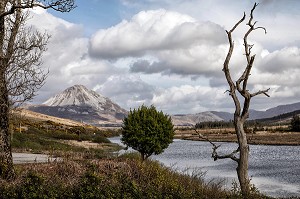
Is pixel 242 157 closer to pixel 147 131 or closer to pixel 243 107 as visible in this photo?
pixel 243 107

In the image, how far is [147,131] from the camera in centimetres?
3014

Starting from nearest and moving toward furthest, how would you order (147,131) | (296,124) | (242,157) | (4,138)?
(242,157) → (4,138) → (147,131) → (296,124)

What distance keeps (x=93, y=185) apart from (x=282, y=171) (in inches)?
1157

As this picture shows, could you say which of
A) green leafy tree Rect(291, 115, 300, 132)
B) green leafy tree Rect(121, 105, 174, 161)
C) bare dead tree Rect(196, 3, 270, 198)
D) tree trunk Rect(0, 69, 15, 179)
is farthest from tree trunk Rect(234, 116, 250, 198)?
green leafy tree Rect(291, 115, 300, 132)

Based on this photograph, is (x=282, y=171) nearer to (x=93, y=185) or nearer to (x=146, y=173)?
(x=146, y=173)

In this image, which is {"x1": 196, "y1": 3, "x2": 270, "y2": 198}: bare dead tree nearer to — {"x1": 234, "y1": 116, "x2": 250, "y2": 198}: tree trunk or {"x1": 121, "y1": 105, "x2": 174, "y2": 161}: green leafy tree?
{"x1": 234, "y1": 116, "x2": 250, "y2": 198}: tree trunk

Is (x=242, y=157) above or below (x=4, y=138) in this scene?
below

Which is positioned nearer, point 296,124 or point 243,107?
point 243,107

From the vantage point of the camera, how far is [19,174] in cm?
1647

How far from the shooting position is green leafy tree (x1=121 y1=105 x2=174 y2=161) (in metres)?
29.9

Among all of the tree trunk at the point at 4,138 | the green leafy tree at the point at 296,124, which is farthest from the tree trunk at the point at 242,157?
the green leafy tree at the point at 296,124

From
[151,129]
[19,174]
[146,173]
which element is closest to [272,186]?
[151,129]

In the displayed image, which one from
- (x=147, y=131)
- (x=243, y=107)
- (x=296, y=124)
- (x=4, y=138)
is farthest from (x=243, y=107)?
(x=296, y=124)

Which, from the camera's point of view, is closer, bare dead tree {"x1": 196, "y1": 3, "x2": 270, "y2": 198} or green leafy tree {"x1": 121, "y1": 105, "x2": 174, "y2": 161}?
bare dead tree {"x1": 196, "y1": 3, "x2": 270, "y2": 198}
